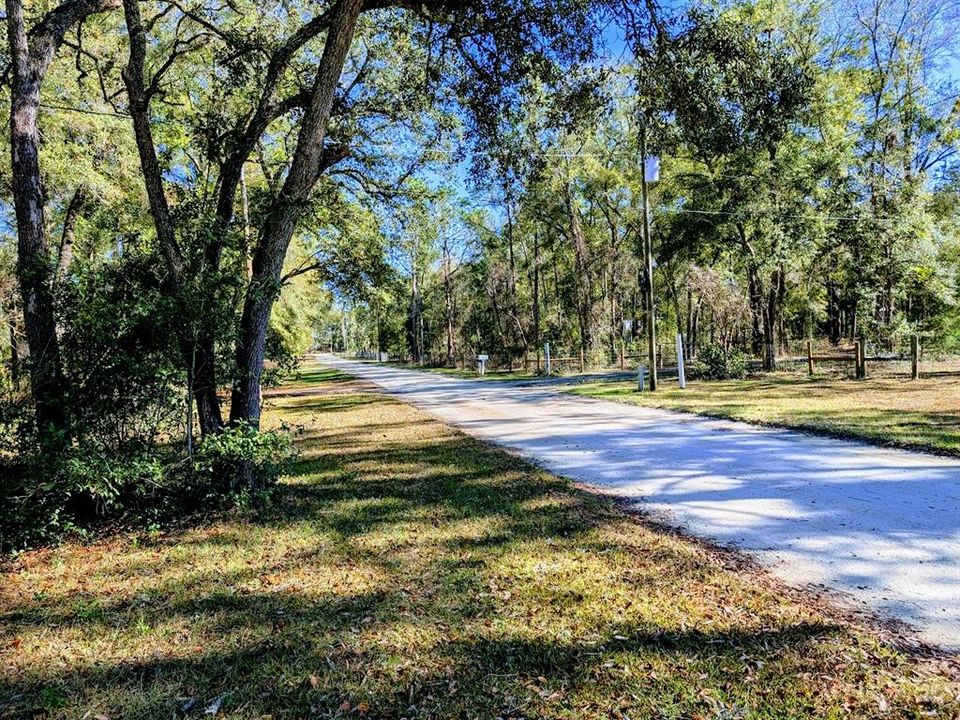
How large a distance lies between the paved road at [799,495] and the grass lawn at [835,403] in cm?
77

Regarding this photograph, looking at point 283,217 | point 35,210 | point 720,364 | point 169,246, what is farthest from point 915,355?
point 35,210

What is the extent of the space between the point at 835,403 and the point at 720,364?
7.94 metres

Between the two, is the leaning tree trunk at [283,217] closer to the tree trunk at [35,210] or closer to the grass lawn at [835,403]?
the tree trunk at [35,210]

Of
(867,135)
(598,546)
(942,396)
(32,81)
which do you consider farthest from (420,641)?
Answer: (867,135)

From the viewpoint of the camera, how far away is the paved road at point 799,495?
363cm

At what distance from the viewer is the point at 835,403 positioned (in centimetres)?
1232

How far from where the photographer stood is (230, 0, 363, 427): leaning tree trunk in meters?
5.73

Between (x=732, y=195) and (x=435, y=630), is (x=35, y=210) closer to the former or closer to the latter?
(x=435, y=630)

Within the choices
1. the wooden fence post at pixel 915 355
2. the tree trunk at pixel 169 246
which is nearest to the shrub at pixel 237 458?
the tree trunk at pixel 169 246

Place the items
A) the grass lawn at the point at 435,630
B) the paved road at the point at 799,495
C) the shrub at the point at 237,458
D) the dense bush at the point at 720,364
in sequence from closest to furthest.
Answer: the grass lawn at the point at 435,630
the paved road at the point at 799,495
the shrub at the point at 237,458
the dense bush at the point at 720,364

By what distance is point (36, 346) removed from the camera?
16.3ft

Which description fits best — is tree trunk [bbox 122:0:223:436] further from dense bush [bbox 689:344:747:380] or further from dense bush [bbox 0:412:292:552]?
dense bush [bbox 689:344:747:380]

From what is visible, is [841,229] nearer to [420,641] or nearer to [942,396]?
[942,396]

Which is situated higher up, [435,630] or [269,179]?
[269,179]
